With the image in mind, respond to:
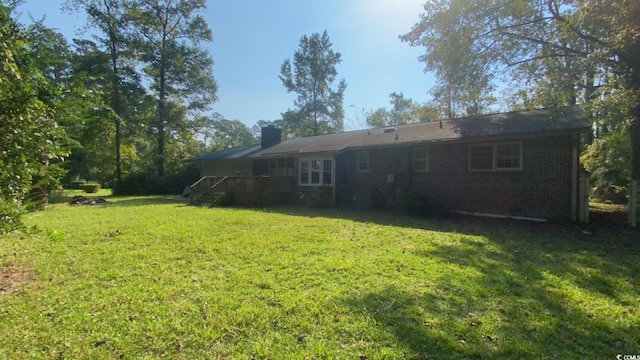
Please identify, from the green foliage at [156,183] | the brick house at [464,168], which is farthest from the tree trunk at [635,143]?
the green foliage at [156,183]

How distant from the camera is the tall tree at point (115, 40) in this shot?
28.9 metres

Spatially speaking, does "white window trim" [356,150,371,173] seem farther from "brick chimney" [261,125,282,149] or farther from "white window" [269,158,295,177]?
"brick chimney" [261,125,282,149]

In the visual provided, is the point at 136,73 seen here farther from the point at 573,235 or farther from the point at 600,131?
the point at 600,131

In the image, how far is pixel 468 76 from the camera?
15359mm

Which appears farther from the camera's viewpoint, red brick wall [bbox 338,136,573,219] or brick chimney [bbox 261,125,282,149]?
brick chimney [bbox 261,125,282,149]

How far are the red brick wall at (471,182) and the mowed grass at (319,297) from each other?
8.37 feet

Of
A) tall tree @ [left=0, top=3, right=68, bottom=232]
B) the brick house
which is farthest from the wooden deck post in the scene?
tall tree @ [left=0, top=3, right=68, bottom=232]

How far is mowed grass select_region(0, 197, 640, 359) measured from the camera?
10.7 ft

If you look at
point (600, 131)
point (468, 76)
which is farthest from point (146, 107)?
point (600, 131)

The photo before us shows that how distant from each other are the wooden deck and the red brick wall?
11.2ft

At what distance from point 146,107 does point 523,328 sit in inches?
1312

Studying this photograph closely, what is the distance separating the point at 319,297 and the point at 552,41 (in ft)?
50.5

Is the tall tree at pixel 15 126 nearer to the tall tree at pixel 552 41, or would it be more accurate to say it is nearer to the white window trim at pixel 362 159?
the tall tree at pixel 552 41

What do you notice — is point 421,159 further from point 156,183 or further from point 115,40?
point 115,40
